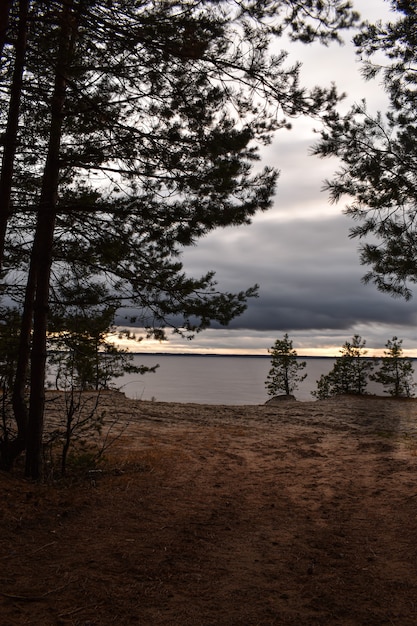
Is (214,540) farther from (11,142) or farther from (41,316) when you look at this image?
(11,142)

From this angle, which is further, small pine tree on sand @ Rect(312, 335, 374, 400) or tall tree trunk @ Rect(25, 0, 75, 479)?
small pine tree on sand @ Rect(312, 335, 374, 400)

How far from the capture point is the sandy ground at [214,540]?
3.41 m

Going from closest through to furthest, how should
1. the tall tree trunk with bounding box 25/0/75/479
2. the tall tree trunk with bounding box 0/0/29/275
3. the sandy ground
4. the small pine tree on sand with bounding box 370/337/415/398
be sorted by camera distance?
the sandy ground → the tall tree trunk with bounding box 0/0/29/275 → the tall tree trunk with bounding box 25/0/75/479 → the small pine tree on sand with bounding box 370/337/415/398

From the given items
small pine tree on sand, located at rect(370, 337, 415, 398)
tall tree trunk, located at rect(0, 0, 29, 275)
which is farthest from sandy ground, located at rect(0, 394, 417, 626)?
small pine tree on sand, located at rect(370, 337, 415, 398)

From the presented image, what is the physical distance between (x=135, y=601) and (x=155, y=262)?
17.6ft

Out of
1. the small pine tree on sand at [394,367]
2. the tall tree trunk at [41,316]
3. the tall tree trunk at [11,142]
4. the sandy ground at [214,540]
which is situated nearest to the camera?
the sandy ground at [214,540]

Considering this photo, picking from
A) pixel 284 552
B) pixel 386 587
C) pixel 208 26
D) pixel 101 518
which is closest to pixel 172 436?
pixel 101 518

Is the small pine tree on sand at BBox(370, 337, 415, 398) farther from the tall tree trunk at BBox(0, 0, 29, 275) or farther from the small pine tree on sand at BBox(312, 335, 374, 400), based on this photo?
the tall tree trunk at BBox(0, 0, 29, 275)

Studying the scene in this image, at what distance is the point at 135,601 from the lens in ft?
11.3

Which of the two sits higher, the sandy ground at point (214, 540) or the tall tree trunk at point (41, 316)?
the tall tree trunk at point (41, 316)

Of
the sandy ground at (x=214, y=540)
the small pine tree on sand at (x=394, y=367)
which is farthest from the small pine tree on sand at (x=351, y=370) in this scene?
the sandy ground at (x=214, y=540)

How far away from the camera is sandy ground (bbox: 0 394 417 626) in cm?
341

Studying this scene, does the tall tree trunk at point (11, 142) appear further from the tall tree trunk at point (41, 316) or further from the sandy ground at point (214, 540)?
the sandy ground at point (214, 540)

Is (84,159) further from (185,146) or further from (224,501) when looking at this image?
(224,501)
